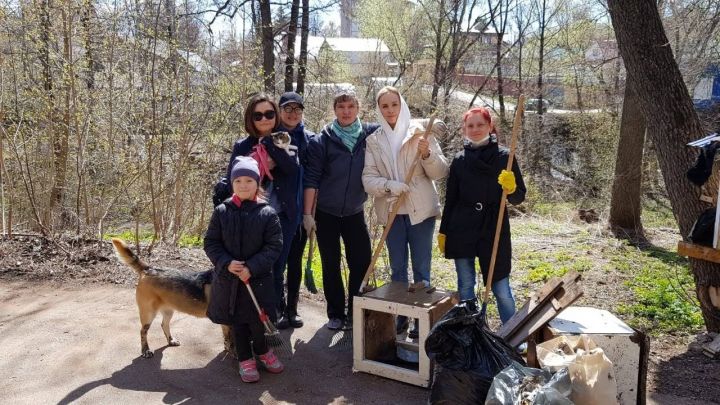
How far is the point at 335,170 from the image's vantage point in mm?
4172

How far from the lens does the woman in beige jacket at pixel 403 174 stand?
13.0 ft

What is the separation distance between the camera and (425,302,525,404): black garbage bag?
9.77 feet

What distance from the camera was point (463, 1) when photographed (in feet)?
66.0

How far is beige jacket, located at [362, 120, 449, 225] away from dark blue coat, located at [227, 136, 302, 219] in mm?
529

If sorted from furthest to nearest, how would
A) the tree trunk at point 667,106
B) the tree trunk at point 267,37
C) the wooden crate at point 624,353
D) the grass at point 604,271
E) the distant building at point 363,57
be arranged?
the distant building at point 363,57, the tree trunk at point 267,37, the grass at point 604,271, the tree trunk at point 667,106, the wooden crate at point 624,353

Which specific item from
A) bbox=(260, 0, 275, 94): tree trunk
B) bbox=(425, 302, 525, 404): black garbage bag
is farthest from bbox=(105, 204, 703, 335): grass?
bbox=(260, 0, 275, 94): tree trunk

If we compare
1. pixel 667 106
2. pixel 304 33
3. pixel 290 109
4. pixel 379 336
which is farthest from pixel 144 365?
pixel 304 33

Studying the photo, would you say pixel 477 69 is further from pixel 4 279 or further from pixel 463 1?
pixel 4 279

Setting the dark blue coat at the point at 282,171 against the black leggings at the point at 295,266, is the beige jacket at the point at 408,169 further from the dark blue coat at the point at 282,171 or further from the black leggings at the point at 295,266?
the black leggings at the point at 295,266

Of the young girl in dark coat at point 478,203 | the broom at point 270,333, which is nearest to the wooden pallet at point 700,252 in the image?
the young girl in dark coat at point 478,203

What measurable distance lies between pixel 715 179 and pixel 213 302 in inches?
130

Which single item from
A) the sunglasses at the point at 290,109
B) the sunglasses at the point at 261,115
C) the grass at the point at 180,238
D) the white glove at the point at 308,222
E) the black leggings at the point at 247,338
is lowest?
the grass at the point at 180,238

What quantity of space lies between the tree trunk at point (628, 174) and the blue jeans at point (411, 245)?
5779 millimetres

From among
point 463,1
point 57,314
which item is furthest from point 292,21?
point 57,314
